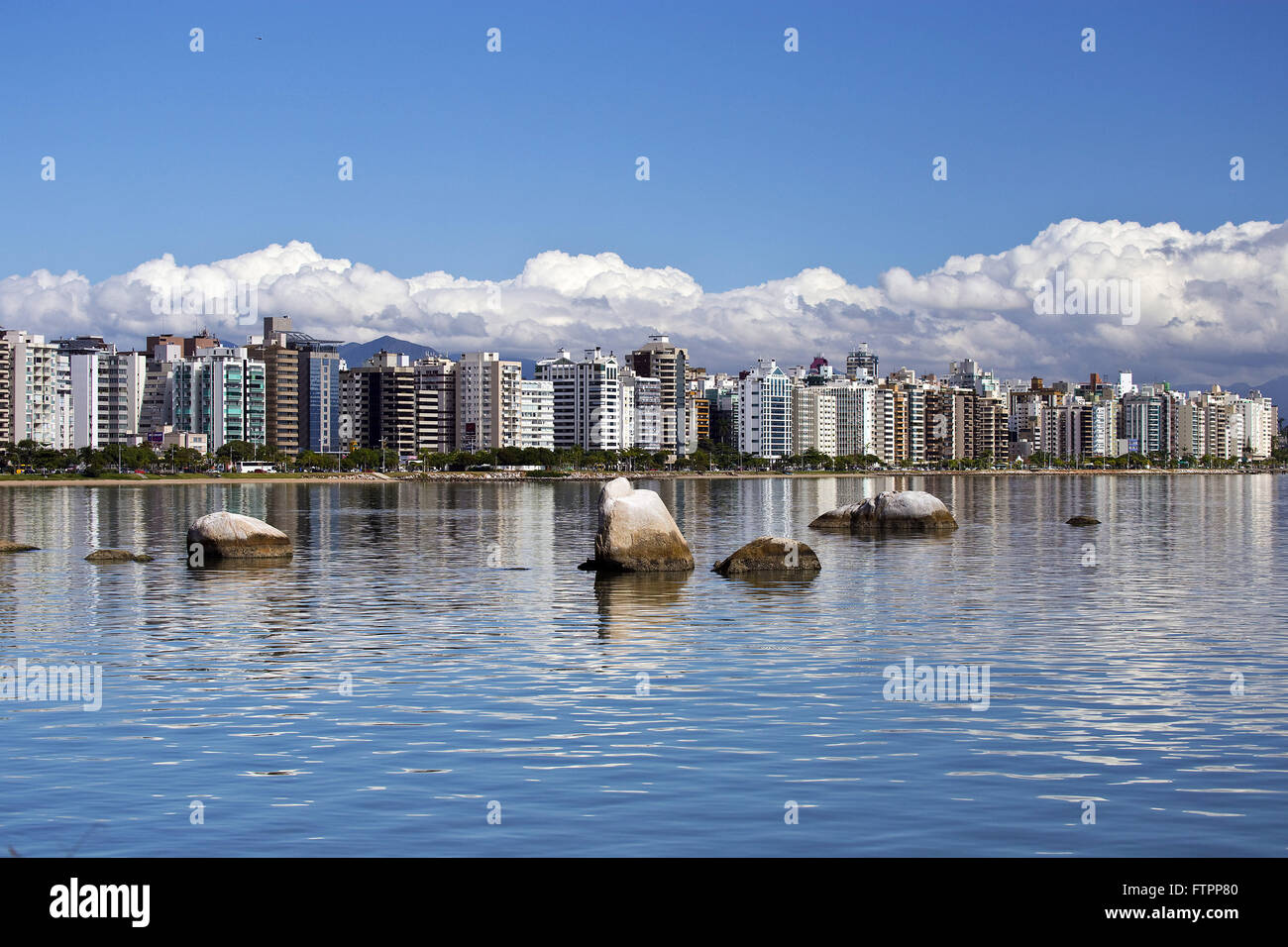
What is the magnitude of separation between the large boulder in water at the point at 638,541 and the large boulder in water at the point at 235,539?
513 inches

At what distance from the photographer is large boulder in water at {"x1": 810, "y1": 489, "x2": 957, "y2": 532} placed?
6738 cm

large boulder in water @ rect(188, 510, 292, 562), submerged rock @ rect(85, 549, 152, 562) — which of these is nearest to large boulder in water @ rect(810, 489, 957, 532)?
large boulder in water @ rect(188, 510, 292, 562)

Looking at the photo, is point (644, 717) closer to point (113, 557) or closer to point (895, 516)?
point (113, 557)

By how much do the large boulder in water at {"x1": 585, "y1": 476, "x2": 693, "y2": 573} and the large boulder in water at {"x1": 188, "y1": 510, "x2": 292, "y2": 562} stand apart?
13.0 m

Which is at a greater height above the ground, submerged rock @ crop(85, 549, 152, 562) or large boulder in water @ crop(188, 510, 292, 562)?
large boulder in water @ crop(188, 510, 292, 562)

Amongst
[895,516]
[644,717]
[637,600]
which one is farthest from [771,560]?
[895,516]

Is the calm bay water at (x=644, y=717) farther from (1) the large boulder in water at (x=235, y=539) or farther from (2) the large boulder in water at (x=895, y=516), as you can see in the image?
(2) the large boulder in water at (x=895, y=516)

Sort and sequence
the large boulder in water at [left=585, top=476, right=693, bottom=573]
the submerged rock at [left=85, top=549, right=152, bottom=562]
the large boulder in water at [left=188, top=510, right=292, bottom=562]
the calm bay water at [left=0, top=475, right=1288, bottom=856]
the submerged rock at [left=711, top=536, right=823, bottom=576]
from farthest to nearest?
the submerged rock at [left=85, top=549, right=152, bottom=562], the large boulder in water at [left=188, top=510, right=292, bottom=562], the submerged rock at [left=711, top=536, right=823, bottom=576], the large boulder in water at [left=585, top=476, right=693, bottom=573], the calm bay water at [left=0, top=475, right=1288, bottom=856]

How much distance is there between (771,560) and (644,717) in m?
23.7

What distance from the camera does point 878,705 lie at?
2020cm

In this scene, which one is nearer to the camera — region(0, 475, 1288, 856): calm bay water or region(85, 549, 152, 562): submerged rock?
region(0, 475, 1288, 856): calm bay water

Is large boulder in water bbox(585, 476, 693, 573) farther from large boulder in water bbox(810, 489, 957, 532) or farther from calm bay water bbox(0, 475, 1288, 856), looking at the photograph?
large boulder in water bbox(810, 489, 957, 532)
